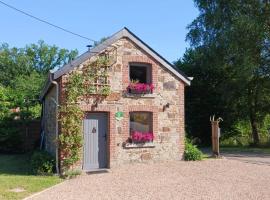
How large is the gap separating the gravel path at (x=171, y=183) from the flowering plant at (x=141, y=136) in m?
1.08

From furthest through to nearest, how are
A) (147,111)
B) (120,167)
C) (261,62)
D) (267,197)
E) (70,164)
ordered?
(261,62), (147,111), (120,167), (70,164), (267,197)

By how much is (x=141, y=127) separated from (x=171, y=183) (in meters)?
5.03

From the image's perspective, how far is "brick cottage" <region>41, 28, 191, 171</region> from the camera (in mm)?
15812

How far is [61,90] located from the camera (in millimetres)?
15367

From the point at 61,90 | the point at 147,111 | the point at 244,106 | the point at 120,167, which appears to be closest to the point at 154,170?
the point at 120,167

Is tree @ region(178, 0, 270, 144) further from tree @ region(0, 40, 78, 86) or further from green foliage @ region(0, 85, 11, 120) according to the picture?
tree @ region(0, 40, 78, 86)

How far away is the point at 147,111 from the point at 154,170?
9.97 feet

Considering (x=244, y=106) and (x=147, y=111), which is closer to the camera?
(x=147, y=111)

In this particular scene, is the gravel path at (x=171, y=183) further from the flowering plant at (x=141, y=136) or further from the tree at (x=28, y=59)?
the tree at (x=28, y=59)

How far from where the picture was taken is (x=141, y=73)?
17.7m

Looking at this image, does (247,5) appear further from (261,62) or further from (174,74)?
(174,74)

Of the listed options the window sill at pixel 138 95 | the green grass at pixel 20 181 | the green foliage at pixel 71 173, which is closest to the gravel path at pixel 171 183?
the green foliage at pixel 71 173

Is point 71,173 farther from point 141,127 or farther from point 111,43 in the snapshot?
point 111,43

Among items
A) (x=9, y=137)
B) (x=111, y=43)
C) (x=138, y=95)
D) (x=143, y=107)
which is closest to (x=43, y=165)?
(x=143, y=107)
